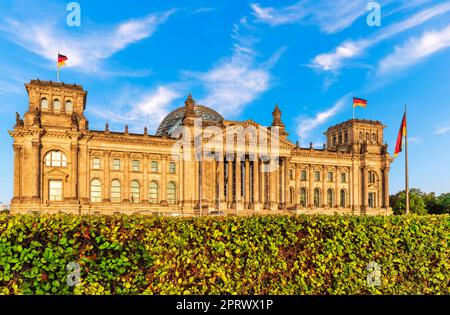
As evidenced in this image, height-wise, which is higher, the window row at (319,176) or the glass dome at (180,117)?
the glass dome at (180,117)

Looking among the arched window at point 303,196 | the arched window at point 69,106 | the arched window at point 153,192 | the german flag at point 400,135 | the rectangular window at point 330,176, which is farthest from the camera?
the rectangular window at point 330,176

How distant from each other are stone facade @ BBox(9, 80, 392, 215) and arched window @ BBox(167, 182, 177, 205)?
193mm

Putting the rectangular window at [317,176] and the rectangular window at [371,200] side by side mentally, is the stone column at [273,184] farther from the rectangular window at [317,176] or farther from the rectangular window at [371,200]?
the rectangular window at [371,200]

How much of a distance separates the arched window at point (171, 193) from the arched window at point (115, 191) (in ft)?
30.1

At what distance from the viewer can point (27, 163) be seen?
5938 centimetres

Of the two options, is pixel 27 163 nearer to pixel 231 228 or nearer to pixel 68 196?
pixel 68 196

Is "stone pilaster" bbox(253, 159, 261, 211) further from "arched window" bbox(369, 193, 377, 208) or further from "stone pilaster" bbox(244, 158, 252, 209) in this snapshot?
"arched window" bbox(369, 193, 377, 208)

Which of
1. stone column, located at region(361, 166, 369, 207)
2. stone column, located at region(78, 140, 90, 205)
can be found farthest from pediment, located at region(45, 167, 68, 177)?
stone column, located at region(361, 166, 369, 207)

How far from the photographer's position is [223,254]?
14.3 metres

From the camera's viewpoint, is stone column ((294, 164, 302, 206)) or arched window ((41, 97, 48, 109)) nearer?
arched window ((41, 97, 48, 109))

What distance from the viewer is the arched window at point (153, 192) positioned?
69.7 m

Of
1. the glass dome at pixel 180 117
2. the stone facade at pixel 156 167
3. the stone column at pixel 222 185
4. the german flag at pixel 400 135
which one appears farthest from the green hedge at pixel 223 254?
the glass dome at pixel 180 117

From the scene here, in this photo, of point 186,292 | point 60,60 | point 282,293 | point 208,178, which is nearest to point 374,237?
point 282,293

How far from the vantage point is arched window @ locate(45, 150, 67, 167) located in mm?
61250
